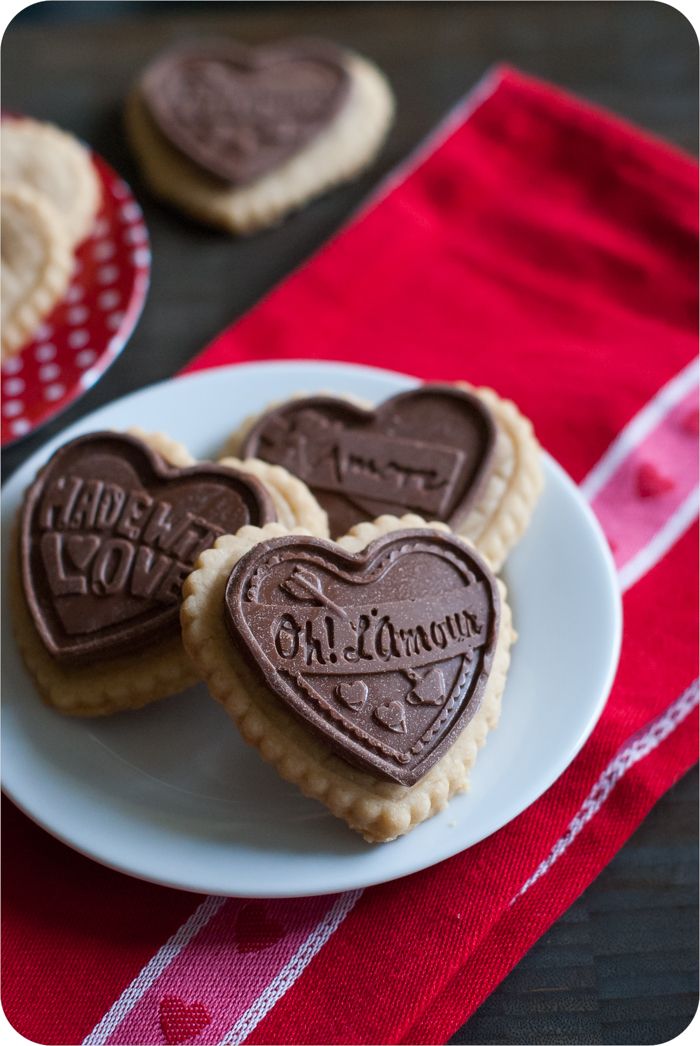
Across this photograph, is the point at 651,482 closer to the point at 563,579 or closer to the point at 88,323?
the point at 563,579

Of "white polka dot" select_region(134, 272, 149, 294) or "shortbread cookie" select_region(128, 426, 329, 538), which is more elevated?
"shortbread cookie" select_region(128, 426, 329, 538)

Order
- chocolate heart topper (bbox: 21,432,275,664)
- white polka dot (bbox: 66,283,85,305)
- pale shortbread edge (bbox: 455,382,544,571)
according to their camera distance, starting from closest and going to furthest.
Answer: chocolate heart topper (bbox: 21,432,275,664) < pale shortbread edge (bbox: 455,382,544,571) < white polka dot (bbox: 66,283,85,305)

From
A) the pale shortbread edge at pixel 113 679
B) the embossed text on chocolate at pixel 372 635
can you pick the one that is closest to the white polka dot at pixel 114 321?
the pale shortbread edge at pixel 113 679

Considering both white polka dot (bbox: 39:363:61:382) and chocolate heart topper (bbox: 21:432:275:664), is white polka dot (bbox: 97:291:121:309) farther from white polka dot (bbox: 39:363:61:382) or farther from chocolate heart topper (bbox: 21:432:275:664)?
chocolate heart topper (bbox: 21:432:275:664)

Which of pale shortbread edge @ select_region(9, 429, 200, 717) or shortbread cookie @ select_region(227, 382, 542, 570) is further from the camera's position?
shortbread cookie @ select_region(227, 382, 542, 570)

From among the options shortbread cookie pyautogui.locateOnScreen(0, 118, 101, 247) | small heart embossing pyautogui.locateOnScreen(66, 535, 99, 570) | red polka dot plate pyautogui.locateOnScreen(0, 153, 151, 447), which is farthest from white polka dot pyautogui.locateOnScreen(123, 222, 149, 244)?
small heart embossing pyautogui.locateOnScreen(66, 535, 99, 570)

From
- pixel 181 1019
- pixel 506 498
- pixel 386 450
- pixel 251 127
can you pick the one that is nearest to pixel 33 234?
pixel 251 127

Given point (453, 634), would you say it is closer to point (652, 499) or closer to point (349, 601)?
point (349, 601)

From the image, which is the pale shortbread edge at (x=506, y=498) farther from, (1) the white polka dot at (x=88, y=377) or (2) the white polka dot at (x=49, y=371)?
(2) the white polka dot at (x=49, y=371)
